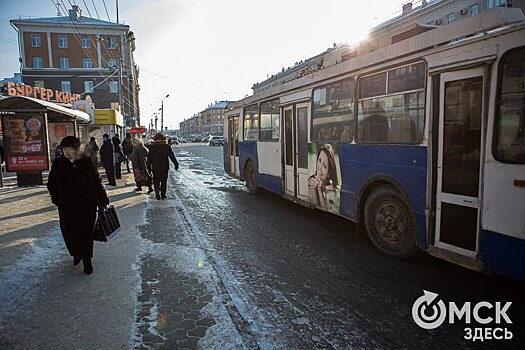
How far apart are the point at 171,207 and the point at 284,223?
3.30 m

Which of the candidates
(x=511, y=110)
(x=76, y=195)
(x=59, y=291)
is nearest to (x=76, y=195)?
(x=76, y=195)

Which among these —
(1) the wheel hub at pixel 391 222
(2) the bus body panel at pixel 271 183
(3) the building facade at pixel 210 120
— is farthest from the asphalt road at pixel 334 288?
(3) the building facade at pixel 210 120

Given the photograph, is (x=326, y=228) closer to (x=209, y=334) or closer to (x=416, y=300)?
(x=416, y=300)

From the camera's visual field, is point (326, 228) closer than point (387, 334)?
No

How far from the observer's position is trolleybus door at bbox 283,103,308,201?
782 cm


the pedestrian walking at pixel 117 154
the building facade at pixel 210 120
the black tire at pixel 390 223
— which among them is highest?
the building facade at pixel 210 120

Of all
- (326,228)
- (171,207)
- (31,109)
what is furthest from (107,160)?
(326,228)

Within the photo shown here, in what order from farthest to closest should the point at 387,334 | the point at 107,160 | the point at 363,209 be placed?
the point at 107,160
the point at 363,209
the point at 387,334

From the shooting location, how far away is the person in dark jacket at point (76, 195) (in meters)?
4.69

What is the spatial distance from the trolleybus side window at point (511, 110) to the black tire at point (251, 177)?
757cm

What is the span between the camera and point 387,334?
333cm

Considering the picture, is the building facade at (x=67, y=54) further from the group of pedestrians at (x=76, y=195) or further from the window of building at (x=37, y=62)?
the group of pedestrians at (x=76, y=195)

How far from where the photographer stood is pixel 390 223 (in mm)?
5363

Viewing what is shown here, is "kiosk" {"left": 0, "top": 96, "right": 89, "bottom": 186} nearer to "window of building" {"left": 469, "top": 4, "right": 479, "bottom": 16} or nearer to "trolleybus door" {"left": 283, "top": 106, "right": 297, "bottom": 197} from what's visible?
"trolleybus door" {"left": 283, "top": 106, "right": 297, "bottom": 197}
